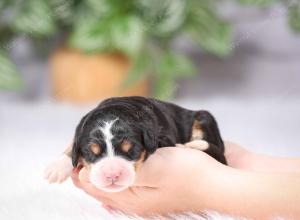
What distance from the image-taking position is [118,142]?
93 centimetres

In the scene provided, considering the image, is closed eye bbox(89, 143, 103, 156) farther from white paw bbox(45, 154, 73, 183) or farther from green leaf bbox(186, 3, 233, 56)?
green leaf bbox(186, 3, 233, 56)

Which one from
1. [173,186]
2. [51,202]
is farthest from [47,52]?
[173,186]

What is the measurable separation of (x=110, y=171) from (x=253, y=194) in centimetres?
27

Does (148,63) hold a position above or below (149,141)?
above

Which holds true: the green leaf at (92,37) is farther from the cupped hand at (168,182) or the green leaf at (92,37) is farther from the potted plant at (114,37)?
the cupped hand at (168,182)

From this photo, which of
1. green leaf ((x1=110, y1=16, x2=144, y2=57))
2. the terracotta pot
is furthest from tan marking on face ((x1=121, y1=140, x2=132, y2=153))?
the terracotta pot

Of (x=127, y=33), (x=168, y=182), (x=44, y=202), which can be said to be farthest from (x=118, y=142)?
(x=127, y=33)

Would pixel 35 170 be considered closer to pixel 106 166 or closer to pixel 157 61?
pixel 106 166

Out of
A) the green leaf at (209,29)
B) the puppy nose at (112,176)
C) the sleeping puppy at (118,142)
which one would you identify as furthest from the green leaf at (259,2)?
the puppy nose at (112,176)

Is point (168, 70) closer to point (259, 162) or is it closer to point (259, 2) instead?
point (259, 2)

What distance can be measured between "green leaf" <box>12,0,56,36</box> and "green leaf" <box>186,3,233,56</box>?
2.19ft

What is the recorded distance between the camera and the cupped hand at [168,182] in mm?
990

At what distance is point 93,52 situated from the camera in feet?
8.66

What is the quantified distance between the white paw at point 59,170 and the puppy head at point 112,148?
0.06m
